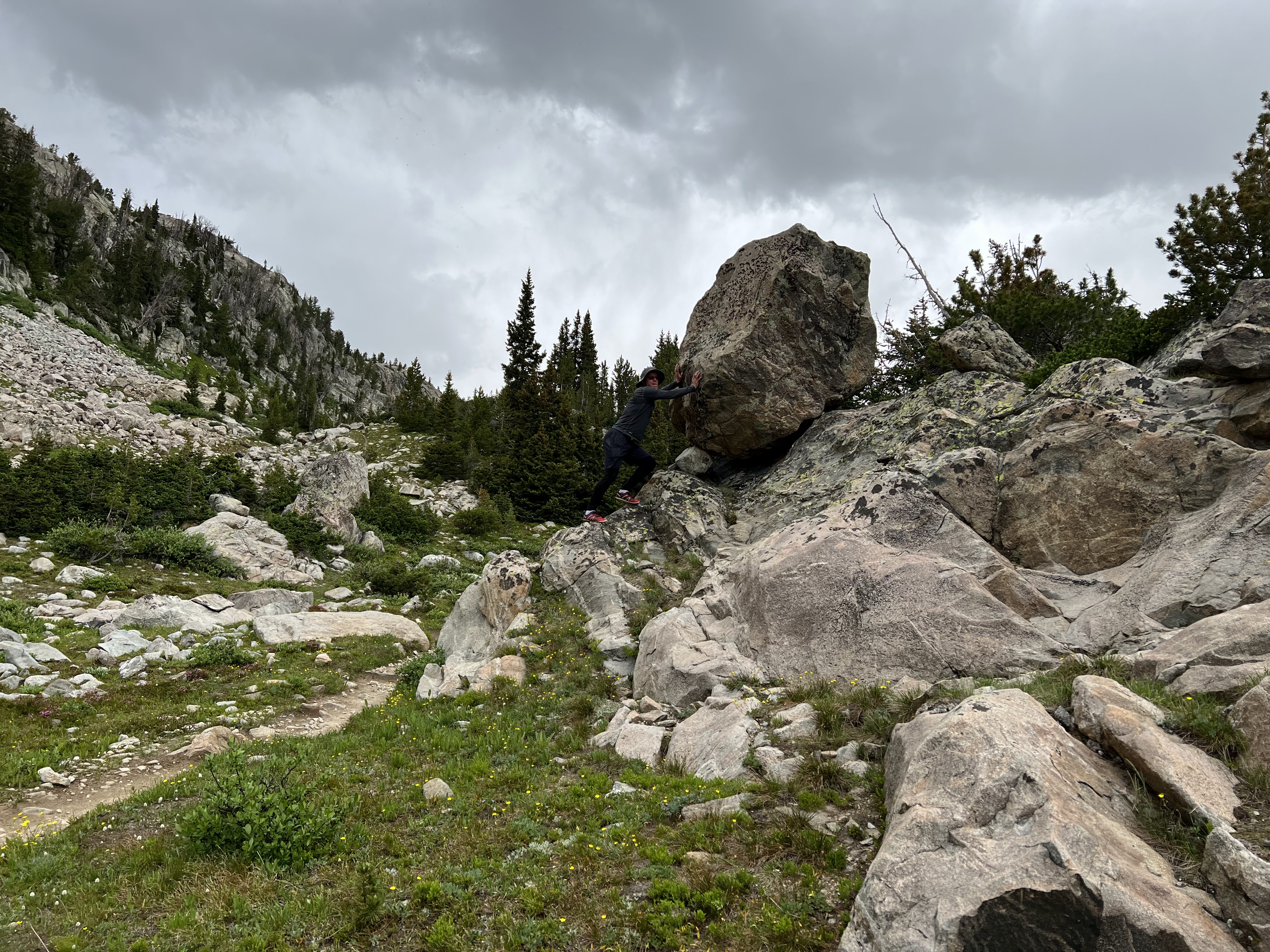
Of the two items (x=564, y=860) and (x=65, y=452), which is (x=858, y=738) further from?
(x=65, y=452)

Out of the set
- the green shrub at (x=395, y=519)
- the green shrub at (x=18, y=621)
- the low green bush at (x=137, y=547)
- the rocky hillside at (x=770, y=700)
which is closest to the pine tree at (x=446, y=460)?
the green shrub at (x=395, y=519)

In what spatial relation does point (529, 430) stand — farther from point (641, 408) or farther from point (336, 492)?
point (641, 408)

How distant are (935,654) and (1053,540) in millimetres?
3752

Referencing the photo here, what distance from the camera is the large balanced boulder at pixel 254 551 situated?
80.6 ft

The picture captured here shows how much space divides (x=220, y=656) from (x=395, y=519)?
61.5 feet

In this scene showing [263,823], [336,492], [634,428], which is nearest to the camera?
[263,823]

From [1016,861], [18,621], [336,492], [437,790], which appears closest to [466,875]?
[437,790]

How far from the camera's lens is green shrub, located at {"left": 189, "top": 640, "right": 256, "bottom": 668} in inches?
595

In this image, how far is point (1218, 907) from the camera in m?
3.93

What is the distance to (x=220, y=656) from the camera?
15391 mm

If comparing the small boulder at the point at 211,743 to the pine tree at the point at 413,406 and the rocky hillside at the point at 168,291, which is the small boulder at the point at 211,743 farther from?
the rocky hillside at the point at 168,291

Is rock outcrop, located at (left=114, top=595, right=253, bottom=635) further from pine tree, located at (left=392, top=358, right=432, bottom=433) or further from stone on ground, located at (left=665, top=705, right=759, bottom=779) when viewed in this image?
pine tree, located at (left=392, top=358, right=432, bottom=433)

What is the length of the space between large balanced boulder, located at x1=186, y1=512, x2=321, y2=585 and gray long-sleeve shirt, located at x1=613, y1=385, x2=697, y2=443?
53.1 feet

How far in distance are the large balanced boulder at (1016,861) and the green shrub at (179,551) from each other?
84.5 ft
